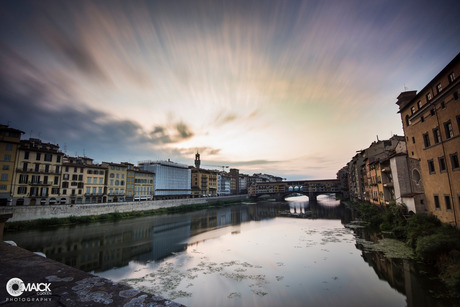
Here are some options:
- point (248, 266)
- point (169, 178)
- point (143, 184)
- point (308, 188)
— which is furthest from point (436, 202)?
point (308, 188)

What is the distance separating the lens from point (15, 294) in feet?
10.4

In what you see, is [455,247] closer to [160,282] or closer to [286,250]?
[286,250]

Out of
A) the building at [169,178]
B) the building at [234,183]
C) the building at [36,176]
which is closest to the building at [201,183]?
the building at [169,178]

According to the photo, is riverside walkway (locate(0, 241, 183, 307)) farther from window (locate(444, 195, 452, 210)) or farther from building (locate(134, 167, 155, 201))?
building (locate(134, 167, 155, 201))

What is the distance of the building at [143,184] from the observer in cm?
6169

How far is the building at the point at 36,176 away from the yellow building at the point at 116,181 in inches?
409

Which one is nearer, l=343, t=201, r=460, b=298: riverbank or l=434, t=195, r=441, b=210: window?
l=343, t=201, r=460, b=298: riverbank

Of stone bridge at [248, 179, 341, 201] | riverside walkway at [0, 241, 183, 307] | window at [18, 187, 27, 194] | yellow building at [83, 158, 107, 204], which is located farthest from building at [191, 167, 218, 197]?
riverside walkway at [0, 241, 183, 307]

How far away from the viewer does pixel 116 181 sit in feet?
181

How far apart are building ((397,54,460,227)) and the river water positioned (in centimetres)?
666

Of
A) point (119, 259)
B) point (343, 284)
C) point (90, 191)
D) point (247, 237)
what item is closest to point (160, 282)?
point (119, 259)

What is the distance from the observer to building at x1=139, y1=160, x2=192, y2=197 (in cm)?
7225

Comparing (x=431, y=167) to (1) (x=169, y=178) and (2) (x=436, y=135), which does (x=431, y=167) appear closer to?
(2) (x=436, y=135)

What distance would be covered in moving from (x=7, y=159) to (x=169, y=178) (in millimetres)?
43621
